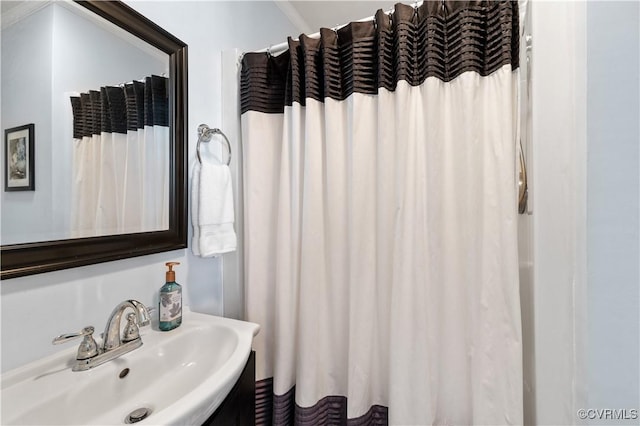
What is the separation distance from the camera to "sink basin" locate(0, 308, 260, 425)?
0.61 meters

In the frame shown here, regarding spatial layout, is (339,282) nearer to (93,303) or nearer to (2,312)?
(93,303)

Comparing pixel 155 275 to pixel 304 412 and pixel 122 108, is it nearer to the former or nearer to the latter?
pixel 122 108

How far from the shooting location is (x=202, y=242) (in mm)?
1087

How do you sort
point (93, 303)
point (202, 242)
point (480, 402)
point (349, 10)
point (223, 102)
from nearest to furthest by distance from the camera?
point (93, 303) < point (480, 402) < point (202, 242) < point (223, 102) < point (349, 10)

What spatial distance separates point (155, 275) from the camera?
99 cm

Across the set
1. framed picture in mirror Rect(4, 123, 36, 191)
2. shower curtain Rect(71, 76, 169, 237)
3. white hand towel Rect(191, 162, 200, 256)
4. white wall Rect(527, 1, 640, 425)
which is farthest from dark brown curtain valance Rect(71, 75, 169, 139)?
white wall Rect(527, 1, 640, 425)

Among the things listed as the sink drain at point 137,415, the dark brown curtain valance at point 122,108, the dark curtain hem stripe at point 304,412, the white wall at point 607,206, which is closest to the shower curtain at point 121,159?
the dark brown curtain valance at point 122,108

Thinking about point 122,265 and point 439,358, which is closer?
point 122,265

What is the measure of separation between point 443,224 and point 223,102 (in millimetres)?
1119

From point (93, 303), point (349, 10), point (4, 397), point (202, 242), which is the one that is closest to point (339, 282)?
point (202, 242)

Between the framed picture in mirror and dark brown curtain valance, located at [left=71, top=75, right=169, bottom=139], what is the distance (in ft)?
0.35

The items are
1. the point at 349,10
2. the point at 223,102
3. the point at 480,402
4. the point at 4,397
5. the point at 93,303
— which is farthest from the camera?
the point at 349,10

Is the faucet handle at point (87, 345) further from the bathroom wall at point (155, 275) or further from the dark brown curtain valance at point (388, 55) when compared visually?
the dark brown curtain valance at point (388, 55)

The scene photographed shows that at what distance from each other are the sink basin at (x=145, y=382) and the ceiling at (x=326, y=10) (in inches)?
74.3
